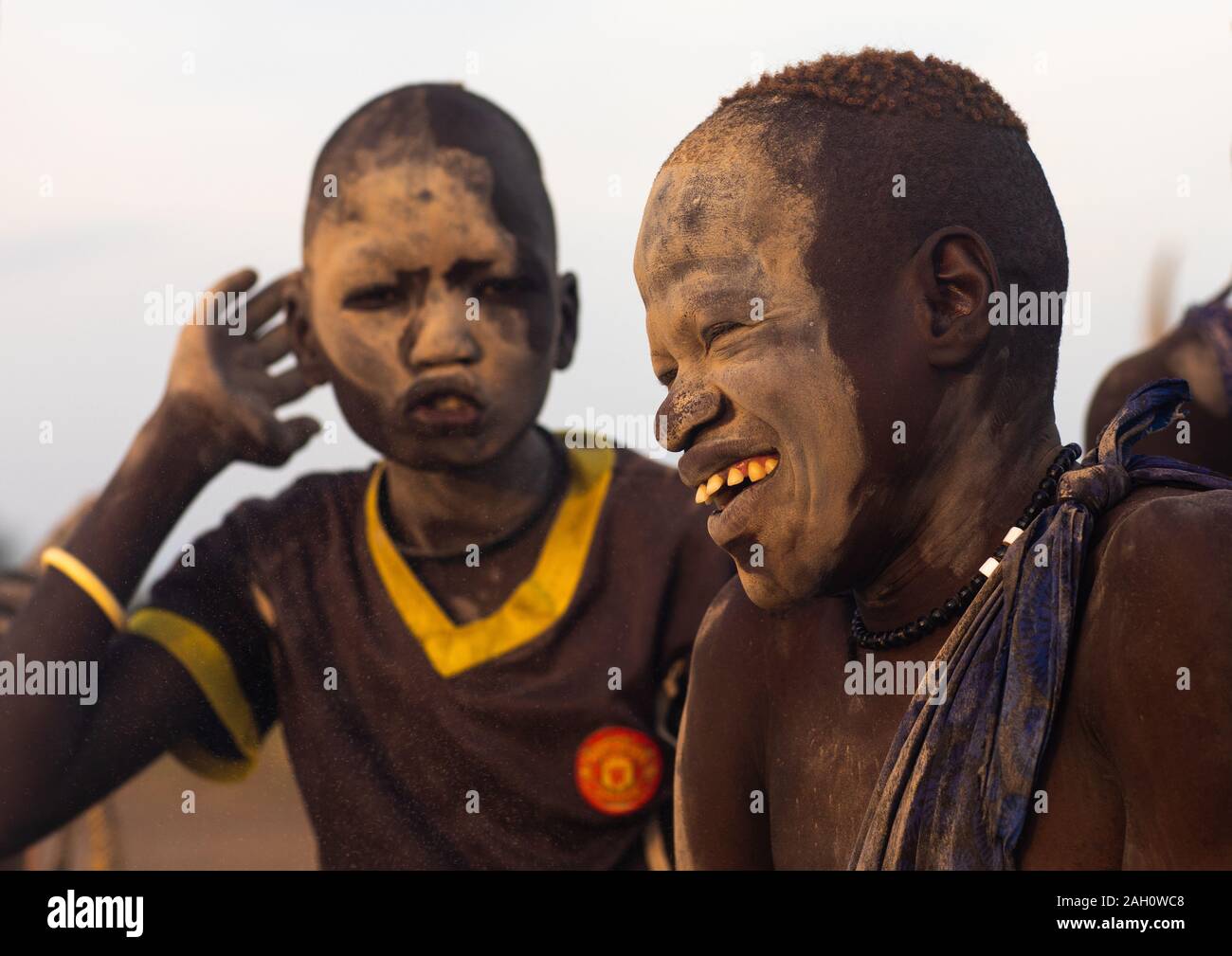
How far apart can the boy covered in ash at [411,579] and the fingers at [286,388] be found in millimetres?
41

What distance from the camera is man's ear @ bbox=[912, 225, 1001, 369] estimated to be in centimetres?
239

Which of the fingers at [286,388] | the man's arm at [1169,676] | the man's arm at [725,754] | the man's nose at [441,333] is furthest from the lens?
the fingers at [286,388]

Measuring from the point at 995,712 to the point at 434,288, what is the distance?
216 cm

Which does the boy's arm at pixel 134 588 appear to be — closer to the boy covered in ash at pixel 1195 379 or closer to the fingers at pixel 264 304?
the fingers at pixel 264 304

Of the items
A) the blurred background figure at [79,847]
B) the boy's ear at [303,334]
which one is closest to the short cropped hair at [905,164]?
the boy's ear at [303,334]

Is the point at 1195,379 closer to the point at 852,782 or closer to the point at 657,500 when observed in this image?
the point at 657,500

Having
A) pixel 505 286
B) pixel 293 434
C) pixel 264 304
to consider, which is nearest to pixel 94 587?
pixel 293 434

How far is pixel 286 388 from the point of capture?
4.38 meters

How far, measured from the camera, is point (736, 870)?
8.63 ft

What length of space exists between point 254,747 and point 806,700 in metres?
1.95

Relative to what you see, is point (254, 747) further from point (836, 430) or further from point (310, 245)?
point (836, 430)

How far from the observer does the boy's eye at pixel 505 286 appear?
4.07 m
